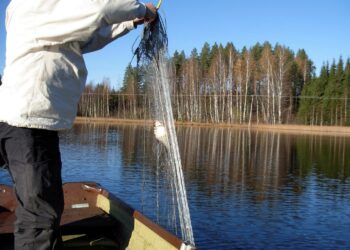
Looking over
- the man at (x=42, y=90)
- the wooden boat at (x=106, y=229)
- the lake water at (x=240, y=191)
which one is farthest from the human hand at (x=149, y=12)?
the lake water at (x=240, y=191)

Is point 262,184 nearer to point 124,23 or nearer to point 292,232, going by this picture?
point 292,232

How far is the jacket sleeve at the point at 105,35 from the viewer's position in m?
2.35

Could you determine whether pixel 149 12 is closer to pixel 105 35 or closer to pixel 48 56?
pixel 105 35

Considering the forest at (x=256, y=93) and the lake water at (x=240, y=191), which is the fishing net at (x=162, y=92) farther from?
the forest at (x=256, y=93)

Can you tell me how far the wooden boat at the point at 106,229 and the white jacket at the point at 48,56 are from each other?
1.67 m

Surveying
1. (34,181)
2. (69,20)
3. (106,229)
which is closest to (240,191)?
(106,229)

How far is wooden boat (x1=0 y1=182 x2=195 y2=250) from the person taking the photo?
4.03 metres

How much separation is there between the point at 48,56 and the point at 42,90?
172mm

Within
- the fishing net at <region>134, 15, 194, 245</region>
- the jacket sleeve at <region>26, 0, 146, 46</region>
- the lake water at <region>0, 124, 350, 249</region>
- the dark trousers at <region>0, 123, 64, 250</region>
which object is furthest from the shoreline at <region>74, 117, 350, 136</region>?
the jacket sleeve at <region>26, 0, 146, 46</region>

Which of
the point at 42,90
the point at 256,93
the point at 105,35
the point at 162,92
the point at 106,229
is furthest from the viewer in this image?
the point at 256,93

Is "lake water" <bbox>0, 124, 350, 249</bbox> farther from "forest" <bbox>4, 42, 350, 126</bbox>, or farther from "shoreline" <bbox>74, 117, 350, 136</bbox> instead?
"forest" <bbox>4, 42, 350, 126</bbox>

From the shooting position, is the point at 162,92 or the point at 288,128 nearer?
the point at 162,92

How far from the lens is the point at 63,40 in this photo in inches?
87.5

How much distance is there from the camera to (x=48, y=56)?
2211 millimetres
